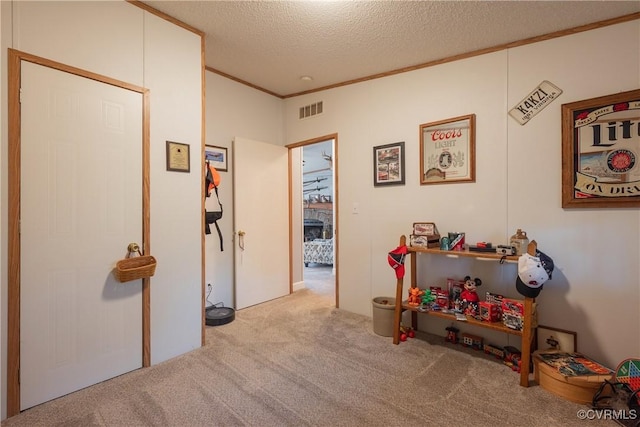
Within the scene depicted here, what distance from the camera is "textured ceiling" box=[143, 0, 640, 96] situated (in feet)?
6.93

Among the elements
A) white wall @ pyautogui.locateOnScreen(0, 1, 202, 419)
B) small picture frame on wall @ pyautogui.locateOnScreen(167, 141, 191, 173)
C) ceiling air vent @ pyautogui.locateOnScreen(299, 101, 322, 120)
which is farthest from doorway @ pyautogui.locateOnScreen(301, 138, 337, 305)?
small picture frame on wall @ pyautogui.locateOnScreen(167, 141, 191, 173)

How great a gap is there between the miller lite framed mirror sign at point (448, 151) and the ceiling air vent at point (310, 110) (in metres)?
1.35

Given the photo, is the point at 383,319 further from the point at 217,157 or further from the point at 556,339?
the point at 217,157

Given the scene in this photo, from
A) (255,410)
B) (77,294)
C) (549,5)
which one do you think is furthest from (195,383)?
(549,5)

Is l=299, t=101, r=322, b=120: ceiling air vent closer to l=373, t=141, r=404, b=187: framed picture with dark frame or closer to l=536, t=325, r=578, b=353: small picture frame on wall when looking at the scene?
l=373, t=141, r=404, b=187: framed picture with dark frame

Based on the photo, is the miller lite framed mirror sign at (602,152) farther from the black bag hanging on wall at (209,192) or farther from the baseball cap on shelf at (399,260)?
the black bag hanging on wall at (209,192)

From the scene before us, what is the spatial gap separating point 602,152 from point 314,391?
2630 millimetres

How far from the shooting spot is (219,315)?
10.2 feet

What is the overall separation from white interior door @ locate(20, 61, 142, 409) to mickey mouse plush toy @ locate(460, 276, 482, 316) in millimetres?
2518

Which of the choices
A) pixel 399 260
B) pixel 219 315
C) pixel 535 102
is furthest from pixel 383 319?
pixel 535 102

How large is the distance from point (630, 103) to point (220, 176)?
3.55 metres

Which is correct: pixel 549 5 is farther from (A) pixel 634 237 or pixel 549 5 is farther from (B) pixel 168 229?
(B) pixel 168 229

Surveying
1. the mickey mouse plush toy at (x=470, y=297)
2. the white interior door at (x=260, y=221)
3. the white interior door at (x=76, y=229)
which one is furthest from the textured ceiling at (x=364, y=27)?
the mickey mouse plush toy at (x=470, y=297)

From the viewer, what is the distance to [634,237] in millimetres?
2086
